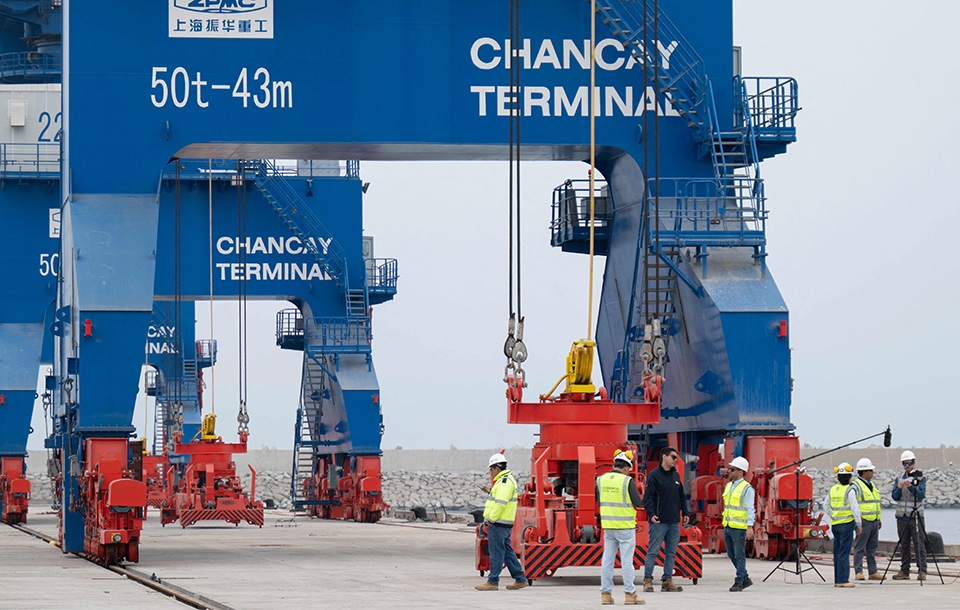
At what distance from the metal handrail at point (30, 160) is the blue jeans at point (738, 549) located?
2851 cm

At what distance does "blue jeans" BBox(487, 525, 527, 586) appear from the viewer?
16.8 metres

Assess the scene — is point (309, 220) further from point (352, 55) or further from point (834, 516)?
point (834, 516)

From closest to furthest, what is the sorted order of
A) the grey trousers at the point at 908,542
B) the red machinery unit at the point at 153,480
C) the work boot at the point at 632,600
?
the work boot at the point at 632,600 < the grey trousers at the point at 908,542 < the red machinery unit at the point at 153,480

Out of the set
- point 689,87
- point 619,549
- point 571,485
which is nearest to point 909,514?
point 571,485

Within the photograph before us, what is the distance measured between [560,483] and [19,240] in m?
27.4

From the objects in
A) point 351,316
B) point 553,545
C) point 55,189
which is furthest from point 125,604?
point 55,189

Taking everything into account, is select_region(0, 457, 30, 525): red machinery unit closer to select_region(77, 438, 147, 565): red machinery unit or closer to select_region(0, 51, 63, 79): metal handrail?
select_region(0, 51, 63, 79): metal handrail

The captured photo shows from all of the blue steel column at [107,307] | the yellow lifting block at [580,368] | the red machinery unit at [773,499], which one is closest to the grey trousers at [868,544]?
the red machinery unit at [773,499]

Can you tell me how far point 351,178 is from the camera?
4200cm

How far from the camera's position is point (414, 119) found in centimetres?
2444

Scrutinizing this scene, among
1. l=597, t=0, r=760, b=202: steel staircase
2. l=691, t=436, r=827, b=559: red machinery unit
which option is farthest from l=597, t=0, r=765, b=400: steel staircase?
l=691, t=436, r=827, b=559: red machinery unit

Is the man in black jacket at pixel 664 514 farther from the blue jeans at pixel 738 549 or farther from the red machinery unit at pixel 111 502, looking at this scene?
the red machinery unit at pixel 111 502

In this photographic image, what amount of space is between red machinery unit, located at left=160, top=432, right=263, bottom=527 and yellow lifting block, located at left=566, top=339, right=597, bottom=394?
20829 mm

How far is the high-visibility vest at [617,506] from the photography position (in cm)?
1514
